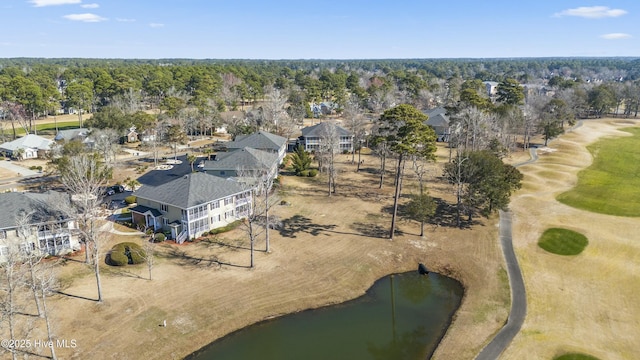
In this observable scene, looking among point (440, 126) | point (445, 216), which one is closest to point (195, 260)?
point (445, 216)

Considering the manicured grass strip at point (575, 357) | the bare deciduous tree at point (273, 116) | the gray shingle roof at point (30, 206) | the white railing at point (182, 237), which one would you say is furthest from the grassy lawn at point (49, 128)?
the manicured grass strip at point (575, 357)

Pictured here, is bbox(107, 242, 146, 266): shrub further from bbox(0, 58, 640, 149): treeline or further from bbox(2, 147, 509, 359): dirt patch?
Result: bbox(0, 58, 640, 149): treeline

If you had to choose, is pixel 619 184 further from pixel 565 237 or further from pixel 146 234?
pixel 146 234

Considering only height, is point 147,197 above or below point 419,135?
below

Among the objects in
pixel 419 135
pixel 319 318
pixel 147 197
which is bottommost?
pixel 319 318

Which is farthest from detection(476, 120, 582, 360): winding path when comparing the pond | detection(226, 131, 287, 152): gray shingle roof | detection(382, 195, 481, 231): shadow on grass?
detection(226, 131, 287, 152): gray shingle roof

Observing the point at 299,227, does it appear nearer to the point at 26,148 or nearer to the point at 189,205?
the point at 189,205

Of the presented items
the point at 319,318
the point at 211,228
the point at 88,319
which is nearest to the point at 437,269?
the point at 319,318
